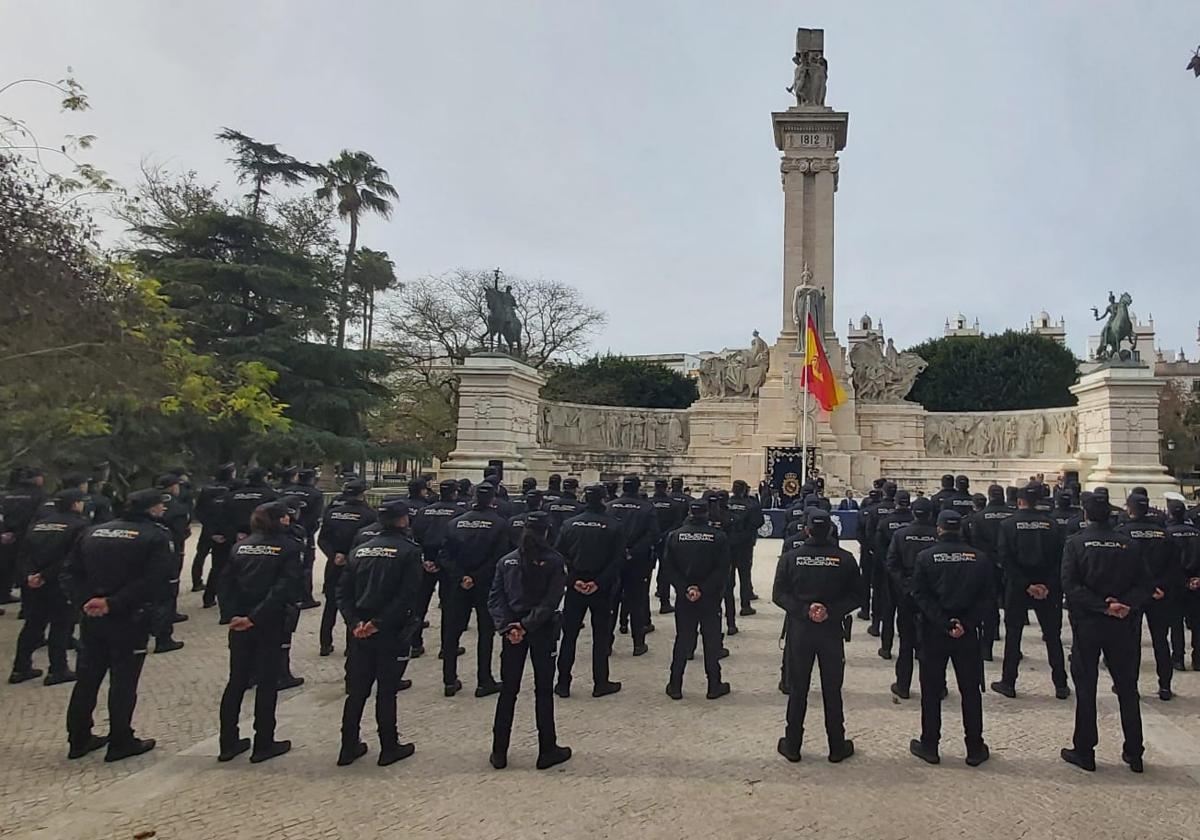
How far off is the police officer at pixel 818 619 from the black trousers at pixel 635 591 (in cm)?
283

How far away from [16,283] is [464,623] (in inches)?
262

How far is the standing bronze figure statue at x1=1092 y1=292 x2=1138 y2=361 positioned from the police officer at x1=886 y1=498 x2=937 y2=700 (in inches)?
754

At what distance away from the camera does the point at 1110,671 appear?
491 centimetres

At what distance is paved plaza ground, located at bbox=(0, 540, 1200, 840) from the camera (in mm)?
3961

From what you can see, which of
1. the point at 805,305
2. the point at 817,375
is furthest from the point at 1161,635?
the point at 805,305

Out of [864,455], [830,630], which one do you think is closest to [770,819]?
[830,630]

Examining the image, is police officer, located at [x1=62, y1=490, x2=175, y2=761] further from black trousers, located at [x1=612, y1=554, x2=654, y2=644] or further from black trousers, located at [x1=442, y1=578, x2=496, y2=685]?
black trousers, located at [x1=612, y1=554, x2=654, y2=644]

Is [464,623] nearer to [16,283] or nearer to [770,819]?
[770,819]

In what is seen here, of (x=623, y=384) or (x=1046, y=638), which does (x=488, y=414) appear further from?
(x=623, y=384)

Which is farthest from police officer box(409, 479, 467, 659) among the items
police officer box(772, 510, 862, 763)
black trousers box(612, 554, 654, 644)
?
police officer box(772, 510, 862, 763)

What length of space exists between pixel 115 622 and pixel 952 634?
5.63 m

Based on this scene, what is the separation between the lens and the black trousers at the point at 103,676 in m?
4.82

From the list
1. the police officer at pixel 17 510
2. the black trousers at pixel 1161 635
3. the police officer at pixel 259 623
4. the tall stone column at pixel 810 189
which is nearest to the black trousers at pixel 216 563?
the police officer at pixel 17 510

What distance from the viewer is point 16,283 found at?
824 cm
